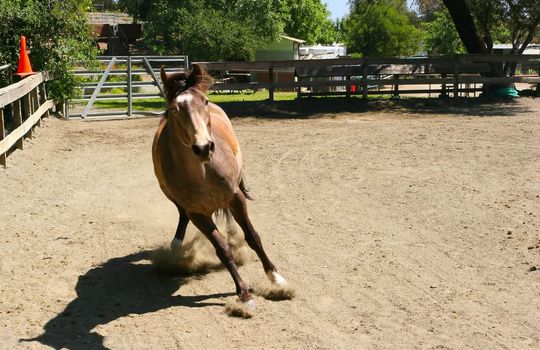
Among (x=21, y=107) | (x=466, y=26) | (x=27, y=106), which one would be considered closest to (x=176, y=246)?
(x=27, y=106)

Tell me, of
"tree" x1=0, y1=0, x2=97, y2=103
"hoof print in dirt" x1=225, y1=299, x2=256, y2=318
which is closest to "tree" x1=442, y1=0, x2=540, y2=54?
"tree" x1=0, y1=0, x2=97, y2=103

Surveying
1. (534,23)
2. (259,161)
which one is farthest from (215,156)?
(534,23)

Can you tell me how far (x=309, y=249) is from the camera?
723 cm

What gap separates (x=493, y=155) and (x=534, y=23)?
49.6 feet

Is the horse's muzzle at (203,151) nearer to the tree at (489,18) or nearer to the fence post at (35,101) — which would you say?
the fence post at (35,101)

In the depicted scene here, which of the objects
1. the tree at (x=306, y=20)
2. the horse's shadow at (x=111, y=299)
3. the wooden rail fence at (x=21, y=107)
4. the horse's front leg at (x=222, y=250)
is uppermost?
the tree at (x=306, y=20)

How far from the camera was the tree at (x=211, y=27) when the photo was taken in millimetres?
40531

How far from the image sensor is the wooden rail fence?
36.2 feet

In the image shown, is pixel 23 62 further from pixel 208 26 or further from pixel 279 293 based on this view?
pixel 208 26

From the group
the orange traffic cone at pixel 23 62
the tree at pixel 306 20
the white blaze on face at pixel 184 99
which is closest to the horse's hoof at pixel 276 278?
the white blaze on face at pixel 184 99

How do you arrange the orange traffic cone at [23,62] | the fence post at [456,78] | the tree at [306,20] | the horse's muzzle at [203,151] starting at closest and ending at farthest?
the horse's muzzle at [203,151]
the orange traffic cone at [23,62]
the fence post at [456,78]
the tree at [306,20]

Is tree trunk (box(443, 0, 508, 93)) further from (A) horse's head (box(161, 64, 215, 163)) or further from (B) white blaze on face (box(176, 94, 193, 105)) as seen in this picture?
(B) white blaze on face (box(176, 94, 193, 105))

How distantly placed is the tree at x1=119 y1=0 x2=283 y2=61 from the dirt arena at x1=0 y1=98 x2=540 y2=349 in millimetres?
27004

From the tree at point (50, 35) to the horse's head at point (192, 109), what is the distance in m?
12.1
